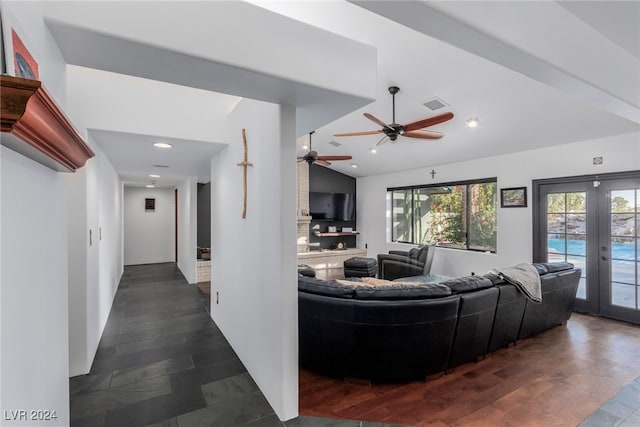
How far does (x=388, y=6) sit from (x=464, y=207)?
5746 millimetres

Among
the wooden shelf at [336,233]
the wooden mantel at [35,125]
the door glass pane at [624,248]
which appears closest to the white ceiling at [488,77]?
the wooden mantel at [35,125]

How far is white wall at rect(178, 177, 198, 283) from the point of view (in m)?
5.92

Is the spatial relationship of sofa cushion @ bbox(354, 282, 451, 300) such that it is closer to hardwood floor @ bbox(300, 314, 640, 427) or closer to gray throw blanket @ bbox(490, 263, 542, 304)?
hardwood floor @ bbox(300, 314, 640, 427)

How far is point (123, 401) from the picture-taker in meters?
2.28

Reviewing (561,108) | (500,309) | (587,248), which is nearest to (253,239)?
(500,309)

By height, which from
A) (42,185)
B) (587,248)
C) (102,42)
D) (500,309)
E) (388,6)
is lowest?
(500,309)

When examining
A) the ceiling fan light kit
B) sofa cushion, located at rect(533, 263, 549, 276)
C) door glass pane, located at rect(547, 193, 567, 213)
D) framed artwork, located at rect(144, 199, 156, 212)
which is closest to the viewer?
sofa cushion, located at rect(533, 263, 549, 276)

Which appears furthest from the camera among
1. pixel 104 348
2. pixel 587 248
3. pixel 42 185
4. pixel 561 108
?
pixel 587 248

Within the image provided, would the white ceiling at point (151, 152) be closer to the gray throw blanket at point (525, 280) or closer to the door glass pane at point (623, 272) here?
the gray throw blanket at point (525, 280)

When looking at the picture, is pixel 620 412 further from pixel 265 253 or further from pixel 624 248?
pixel 265 253

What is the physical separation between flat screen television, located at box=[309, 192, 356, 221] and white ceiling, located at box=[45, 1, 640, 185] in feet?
6.65

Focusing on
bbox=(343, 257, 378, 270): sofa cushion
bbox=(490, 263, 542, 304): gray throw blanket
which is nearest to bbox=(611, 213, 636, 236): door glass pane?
bbox=(490, 263, 542, 304): gray throw blanket

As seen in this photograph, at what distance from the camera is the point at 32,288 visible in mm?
930

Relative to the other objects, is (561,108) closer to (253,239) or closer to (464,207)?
(464,207)
